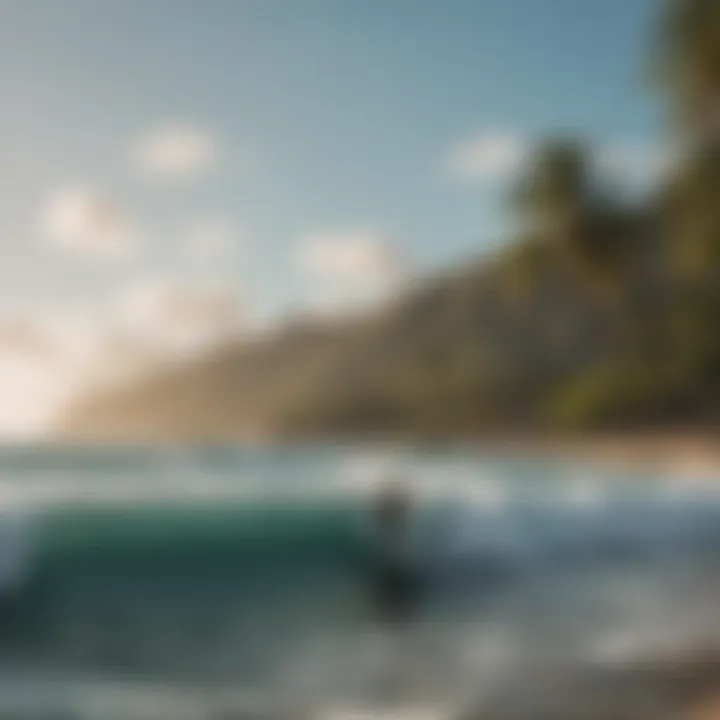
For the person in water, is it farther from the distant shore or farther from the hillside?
the hillside

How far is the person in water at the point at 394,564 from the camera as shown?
18.7ft

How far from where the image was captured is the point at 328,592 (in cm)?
625

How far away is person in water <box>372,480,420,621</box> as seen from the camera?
5.71m

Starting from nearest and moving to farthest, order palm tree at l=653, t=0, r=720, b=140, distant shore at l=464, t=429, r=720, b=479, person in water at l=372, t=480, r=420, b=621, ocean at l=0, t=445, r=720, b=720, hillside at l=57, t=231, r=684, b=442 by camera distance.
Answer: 1. ocean at l=0, t=445, r=720, b=720
2. person in water at l=372, t=480, r=420, b=621
3. palm tree at l=653, t=0, r=720, b=140
4. distant shore at l=464, t=429, r=720, b=479
5. hillside at l=57, t=231, r=684, b=442

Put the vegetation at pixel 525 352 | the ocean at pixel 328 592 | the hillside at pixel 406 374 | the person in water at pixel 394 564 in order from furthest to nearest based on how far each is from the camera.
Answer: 1. the hillside at pixel 406 374
2. the vegetation at pixel 525 352
3. the person in water at pixel 394 564
4. the ocean at pixel 328 592

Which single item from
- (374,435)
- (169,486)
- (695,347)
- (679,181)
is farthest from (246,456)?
(679,181)

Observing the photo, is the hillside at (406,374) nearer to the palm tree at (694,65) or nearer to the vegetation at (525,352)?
the vegetation at (525,352)

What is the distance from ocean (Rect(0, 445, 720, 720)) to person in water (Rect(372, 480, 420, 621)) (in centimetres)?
8

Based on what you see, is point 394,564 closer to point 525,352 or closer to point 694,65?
point 694,65

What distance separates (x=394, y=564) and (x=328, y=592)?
101cm

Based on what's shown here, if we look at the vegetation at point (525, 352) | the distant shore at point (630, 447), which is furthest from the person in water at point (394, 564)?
the vegetation at point (525, 352)

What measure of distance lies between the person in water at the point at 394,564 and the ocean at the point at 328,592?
8 centimetres

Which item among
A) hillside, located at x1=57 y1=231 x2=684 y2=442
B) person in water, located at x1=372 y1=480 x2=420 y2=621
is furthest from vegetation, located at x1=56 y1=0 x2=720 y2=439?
person in water, located at x1=372 y1=480 x2=420 y2=621

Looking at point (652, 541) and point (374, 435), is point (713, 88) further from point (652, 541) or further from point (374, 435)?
point (374, 435)
